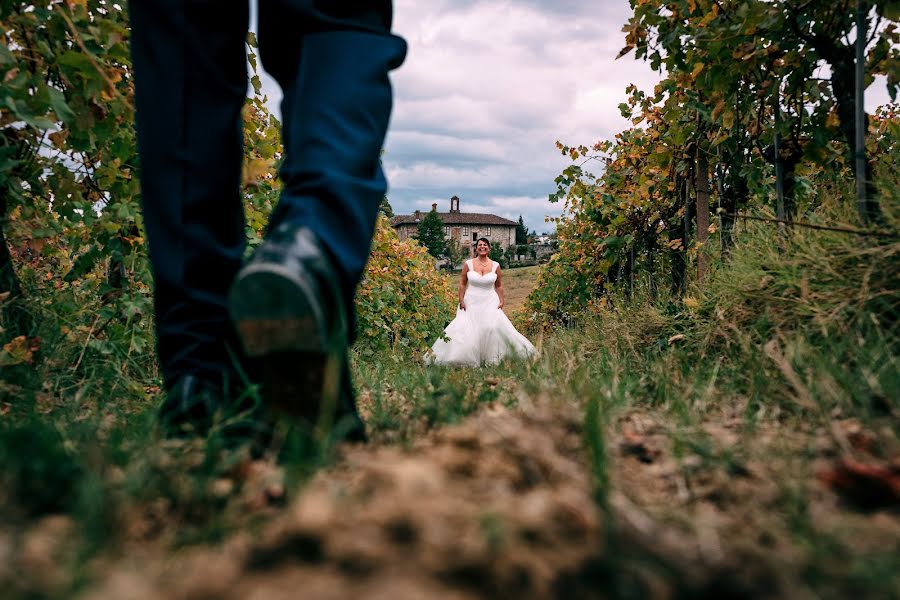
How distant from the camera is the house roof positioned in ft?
281

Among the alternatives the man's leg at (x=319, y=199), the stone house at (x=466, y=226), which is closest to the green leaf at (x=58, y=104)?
the man's leg at (x=319, y=199)

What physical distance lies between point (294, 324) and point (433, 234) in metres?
76.7

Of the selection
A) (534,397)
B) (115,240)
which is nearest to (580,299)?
(115,240)

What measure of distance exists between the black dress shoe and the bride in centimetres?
687

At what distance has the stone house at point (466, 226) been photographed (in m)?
84.6

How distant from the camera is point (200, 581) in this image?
454mm

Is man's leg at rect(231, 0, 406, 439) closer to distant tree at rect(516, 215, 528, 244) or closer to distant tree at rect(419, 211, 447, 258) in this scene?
distant tree at rect(419, 211, 447, 258)

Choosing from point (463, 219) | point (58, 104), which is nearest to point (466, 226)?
point (463, 219)

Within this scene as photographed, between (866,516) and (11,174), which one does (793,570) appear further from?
(11,174)

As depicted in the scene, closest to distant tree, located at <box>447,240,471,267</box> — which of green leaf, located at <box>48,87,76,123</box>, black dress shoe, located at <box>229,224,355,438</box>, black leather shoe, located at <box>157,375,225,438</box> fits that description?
green leaf, located at <box>48,87,76,123</box>

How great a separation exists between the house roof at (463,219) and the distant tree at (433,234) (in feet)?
23.0

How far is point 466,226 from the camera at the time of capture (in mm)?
85688

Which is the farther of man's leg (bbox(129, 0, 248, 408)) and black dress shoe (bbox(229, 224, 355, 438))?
man's leg (bbox(129, 0, 248, 408))

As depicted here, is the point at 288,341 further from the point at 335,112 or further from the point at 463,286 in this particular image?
the point at 463,286
